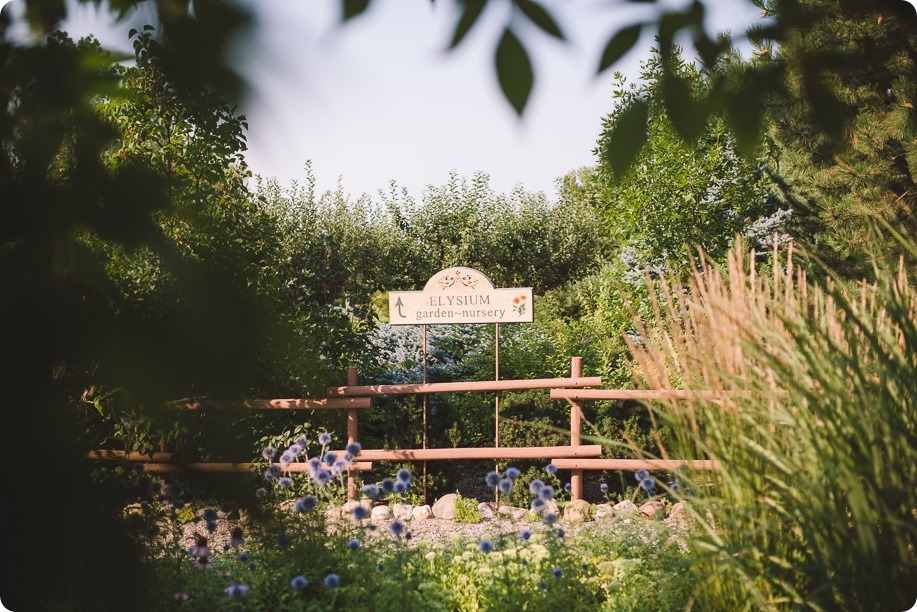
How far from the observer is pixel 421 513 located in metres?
5.05

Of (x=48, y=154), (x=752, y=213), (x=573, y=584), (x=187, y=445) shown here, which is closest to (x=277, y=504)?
(x=187, y=445)

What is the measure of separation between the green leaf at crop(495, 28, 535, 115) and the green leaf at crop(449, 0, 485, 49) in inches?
1.2

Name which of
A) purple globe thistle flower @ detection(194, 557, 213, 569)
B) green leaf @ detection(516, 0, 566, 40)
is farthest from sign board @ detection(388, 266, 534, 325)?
green leaf @ detection(516, 0, 566, 40)

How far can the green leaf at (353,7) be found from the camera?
0.59 m

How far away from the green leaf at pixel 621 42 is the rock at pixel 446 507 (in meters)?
4.55

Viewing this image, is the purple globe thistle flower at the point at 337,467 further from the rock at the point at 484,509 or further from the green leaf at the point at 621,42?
the rock at the point at 484,509

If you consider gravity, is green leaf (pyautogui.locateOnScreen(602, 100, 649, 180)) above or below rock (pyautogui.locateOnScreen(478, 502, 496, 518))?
above

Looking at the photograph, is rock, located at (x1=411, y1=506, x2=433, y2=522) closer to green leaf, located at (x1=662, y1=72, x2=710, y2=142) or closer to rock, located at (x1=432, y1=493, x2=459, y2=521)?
rock, located at (x1=432, y1=493, x2=459, y2=521)

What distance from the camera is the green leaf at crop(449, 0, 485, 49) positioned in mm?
620

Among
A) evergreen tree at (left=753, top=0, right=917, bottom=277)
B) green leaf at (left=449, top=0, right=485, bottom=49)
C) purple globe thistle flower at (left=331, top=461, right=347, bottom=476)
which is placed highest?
evergreen tree at (left=753, top=0, right=917, bottom=277)

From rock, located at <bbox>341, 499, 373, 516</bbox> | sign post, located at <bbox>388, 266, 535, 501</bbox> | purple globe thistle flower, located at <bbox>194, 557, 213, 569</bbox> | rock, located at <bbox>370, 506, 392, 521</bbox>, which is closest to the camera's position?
purple globe thistle flower, located at <bbox>194, 557, 213, 569</bbox>

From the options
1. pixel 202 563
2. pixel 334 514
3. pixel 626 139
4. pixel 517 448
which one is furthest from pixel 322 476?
pixel 517 448

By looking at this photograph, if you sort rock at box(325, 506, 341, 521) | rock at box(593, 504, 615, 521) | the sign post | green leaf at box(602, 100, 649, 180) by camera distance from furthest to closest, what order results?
the sign post, rock at box(593, 504, 615, 521), rock at box(325, 506, 341, 521), green leaf at box(602, 100, 649, 180)

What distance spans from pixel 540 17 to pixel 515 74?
7 cm
